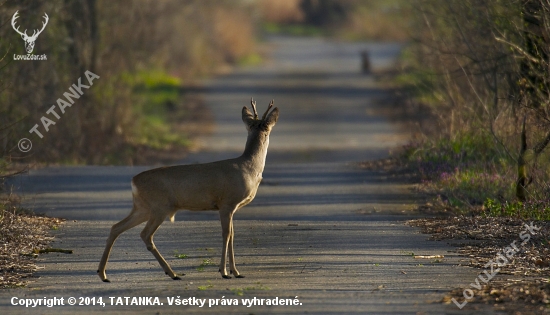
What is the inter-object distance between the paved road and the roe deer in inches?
14.6

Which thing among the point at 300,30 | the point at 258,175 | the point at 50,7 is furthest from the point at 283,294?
the point at 300,30

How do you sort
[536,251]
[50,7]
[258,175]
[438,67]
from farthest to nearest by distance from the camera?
[438,67]
[50,7]
[536,251]
[258,175]

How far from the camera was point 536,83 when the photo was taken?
13.4 meters

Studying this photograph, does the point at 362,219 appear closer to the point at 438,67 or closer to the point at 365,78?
the point at 438,67

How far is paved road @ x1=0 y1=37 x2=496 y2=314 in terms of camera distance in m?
8.47

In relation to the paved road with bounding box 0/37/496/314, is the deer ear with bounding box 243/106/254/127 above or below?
above

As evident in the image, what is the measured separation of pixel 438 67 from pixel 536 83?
24.4ft

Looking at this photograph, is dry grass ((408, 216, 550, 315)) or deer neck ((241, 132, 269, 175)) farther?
deer neck ((241, 132, 269, 175))

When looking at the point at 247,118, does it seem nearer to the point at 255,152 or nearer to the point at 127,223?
the point at 255,152

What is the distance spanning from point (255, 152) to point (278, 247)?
1.69 metres

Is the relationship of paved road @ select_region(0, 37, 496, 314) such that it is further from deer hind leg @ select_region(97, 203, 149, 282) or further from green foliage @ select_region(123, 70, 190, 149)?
green foliage @ select_region(123, 70, 190, 149)

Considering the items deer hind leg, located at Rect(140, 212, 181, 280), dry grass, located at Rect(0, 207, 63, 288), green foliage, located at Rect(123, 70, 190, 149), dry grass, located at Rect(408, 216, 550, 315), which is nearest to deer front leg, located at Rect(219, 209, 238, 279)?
deer hind leg, located at Rect(140, 212, 181, 280)

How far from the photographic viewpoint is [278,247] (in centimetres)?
1095

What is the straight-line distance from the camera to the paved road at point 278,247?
8469 millimetres
